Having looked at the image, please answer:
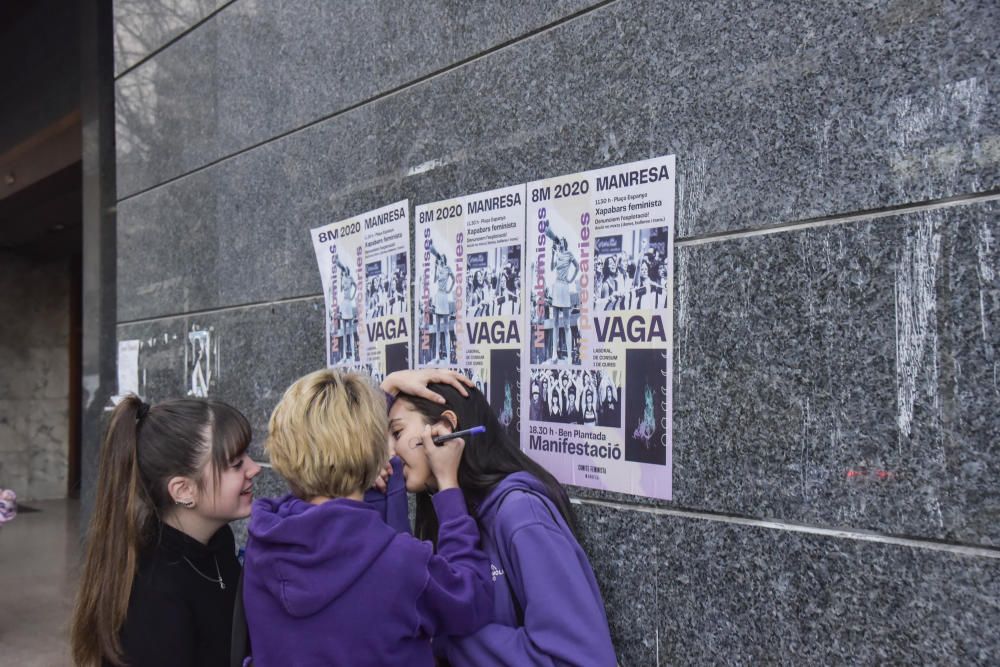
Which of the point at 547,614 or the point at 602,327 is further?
the point at 602,327

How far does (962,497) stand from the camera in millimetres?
1897

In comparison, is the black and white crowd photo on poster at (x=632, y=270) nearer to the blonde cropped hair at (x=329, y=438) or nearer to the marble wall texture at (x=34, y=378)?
the blonde cropped hair at (x=329, y=438)

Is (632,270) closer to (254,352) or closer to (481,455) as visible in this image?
(481,455)

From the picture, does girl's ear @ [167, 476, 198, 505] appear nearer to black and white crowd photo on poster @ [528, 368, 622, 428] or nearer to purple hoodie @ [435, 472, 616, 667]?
purple hoodie @ [435, 472, 616, 667]

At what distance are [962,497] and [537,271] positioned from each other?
4.50ft

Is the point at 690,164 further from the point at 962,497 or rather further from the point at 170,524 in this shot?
the point at 170,524

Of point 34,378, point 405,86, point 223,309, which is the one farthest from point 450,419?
point 34,378

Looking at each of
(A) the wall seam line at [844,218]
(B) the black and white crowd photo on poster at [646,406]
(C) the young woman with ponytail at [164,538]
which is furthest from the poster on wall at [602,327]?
(C) the young woman with ponytail at [164,538]

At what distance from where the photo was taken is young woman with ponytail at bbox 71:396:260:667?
2.46 meters

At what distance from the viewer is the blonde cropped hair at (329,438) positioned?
83.4 inches

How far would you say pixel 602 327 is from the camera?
104 inches

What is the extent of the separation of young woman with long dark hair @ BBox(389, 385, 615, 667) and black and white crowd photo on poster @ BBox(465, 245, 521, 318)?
524 mm

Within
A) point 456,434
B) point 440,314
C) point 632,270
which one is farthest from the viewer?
point 440,314

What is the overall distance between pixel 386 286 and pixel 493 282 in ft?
2.24
